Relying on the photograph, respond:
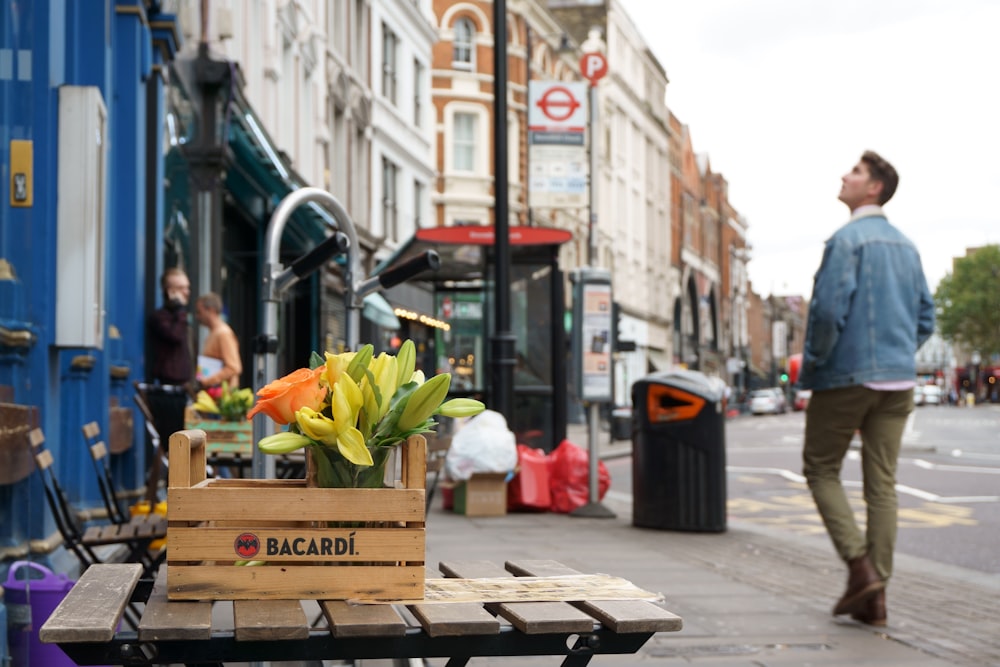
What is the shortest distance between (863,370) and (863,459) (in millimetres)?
419

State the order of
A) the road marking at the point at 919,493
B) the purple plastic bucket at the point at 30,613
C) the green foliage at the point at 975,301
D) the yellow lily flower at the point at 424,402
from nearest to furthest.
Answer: the yellow lily flower at the point at 424,402 < the purple plastic bucket at the point at 30,613 < the road marking at the point at 919,493 < the green foliage at the point at 975,301

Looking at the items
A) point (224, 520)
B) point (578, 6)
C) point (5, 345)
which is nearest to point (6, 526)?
point (5, 345)

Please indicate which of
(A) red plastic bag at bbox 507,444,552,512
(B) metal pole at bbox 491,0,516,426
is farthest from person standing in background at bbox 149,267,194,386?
(A) red plastic bag at bbox 507,444,552,512

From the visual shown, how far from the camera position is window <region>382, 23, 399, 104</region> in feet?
113

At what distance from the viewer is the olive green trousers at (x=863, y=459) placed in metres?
6.55

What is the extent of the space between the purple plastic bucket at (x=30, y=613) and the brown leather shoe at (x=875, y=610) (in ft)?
11.4

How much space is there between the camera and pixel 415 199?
37.9m

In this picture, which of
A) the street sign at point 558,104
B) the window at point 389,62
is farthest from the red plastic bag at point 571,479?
the window at point 389,62

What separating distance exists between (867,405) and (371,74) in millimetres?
27109

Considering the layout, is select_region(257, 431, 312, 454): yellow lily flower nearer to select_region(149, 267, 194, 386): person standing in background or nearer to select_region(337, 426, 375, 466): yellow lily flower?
select_region(337, 426, 375, 466): yellow lily flower

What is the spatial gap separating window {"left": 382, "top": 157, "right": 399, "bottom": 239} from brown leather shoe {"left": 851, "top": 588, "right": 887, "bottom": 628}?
92.8 feet

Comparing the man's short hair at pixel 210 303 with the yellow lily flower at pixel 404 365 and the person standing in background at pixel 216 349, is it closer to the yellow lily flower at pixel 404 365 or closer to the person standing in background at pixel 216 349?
the person standing in background at pixel 216 349

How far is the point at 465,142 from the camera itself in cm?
4634

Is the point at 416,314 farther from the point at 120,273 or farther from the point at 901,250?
the point at 901,250
